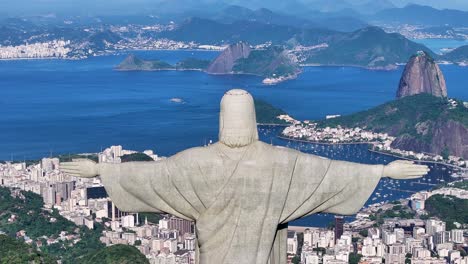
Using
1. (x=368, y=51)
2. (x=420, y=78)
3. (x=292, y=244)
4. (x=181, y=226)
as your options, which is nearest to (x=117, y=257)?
(x=292, y=244)

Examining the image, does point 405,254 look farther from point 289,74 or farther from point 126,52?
point 126,52

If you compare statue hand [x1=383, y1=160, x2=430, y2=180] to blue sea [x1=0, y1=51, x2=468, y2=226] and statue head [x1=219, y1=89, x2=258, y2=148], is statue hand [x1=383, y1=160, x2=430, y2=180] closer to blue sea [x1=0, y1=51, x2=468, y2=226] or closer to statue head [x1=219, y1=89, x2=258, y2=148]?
statue head [x1=219, y1=89, x2=258, y2=148]

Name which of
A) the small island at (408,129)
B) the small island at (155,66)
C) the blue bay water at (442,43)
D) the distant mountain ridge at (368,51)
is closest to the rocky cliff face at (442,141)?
the small island at (408,129)

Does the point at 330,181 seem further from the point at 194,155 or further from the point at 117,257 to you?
the point at 117,257

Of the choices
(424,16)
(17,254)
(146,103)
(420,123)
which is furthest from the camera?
(424,16)

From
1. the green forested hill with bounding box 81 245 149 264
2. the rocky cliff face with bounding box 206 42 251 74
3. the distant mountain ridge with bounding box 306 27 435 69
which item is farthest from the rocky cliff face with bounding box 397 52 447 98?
the green forested hill with bounding box 81 245 149 264

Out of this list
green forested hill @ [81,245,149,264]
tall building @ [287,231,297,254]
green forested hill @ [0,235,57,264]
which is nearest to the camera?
green forested hill @ [0,235,57,264]

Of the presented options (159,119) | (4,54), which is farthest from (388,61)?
(159,119)
